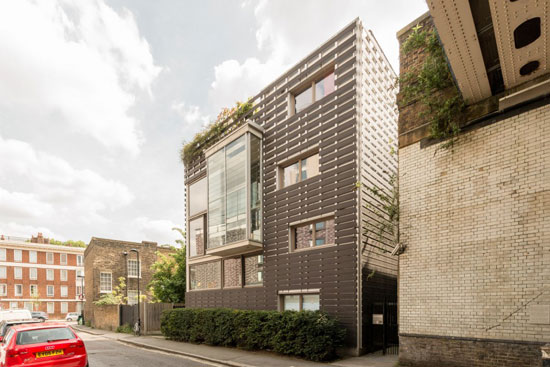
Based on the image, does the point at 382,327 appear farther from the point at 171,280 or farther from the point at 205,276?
the point at 171,280

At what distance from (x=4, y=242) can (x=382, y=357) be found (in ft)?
215

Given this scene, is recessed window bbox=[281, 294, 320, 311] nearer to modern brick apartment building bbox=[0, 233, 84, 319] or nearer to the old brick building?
the old brick building

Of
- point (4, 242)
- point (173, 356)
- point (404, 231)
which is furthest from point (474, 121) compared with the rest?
point (4, 242)

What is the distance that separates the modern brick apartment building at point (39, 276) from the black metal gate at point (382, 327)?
194 feet

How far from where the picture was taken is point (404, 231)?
34.4 feet

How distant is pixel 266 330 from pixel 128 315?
17432 mm

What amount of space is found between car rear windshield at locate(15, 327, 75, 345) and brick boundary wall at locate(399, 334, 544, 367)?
8731 mm

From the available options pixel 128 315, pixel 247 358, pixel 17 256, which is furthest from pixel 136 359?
pixel 17 256

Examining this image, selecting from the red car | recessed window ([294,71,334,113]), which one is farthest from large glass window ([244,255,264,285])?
the red car

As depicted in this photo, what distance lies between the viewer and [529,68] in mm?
8000

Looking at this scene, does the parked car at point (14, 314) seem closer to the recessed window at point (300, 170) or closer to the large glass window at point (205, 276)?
the large glass window at point (205, 276)

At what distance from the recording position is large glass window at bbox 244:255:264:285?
16672mm

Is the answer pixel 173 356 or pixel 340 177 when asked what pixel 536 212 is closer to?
pixel 340 177

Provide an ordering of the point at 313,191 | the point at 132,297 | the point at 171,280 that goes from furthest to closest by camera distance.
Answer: the point at 132,297
the point at 171,280
the point at 313,191
